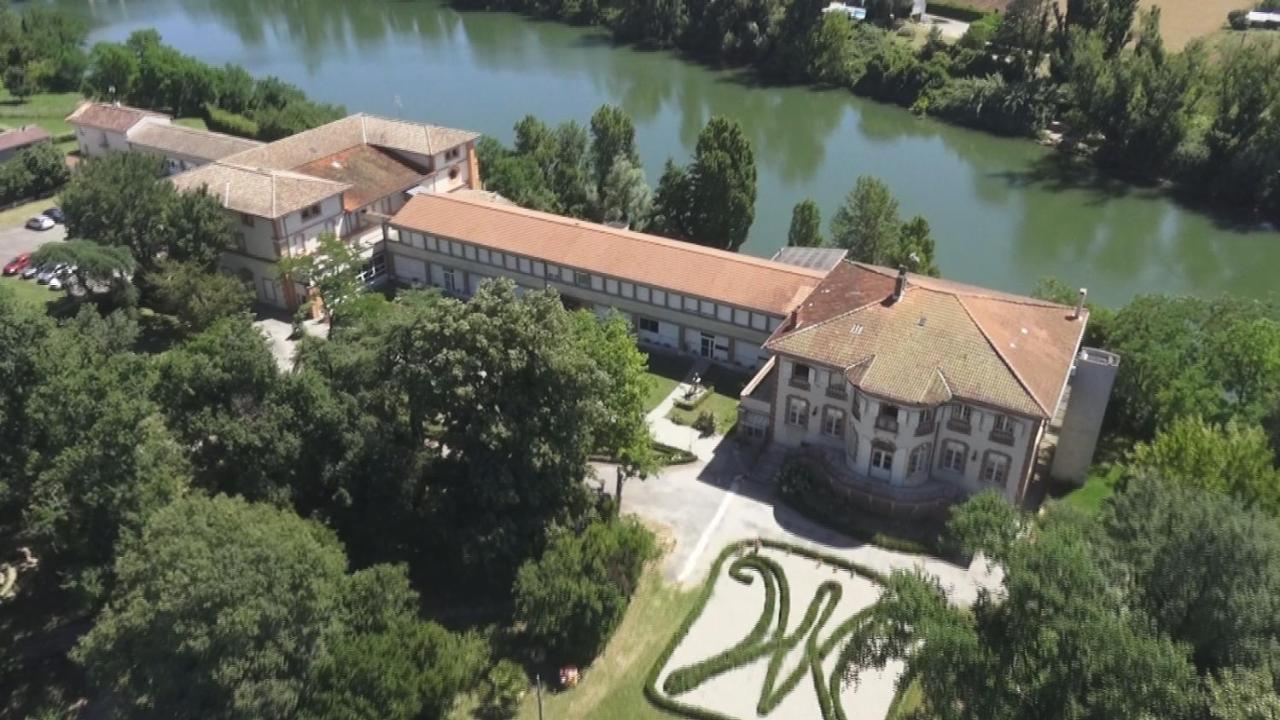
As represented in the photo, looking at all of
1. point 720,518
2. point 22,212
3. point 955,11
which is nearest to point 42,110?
point 22,212

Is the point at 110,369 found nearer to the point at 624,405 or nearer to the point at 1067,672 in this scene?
the point at 624,405

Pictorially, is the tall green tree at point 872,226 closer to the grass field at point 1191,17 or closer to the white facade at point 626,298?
the white facade at point 626,298

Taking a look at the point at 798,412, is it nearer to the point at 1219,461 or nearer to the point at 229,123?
the point at 1219,461

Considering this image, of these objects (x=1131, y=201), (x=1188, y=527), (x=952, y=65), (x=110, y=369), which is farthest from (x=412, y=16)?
(x=1188, y=527)

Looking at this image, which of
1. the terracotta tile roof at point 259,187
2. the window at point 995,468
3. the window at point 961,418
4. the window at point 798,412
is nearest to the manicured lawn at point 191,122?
the terracotta tile roof at point 259,187

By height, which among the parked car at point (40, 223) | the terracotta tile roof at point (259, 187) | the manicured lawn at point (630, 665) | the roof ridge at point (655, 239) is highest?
the terracotta tile roof at point (259, 187)

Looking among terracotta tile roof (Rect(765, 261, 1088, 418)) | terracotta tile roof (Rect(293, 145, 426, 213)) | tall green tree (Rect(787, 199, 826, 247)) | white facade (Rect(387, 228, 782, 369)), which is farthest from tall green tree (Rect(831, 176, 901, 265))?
terracotta tile roof (Rect(293, 145, 426, 213))

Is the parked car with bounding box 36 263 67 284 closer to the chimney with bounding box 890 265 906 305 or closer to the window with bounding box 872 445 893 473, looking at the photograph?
the chimney with bounding box 890 265 906 305
